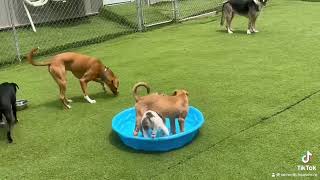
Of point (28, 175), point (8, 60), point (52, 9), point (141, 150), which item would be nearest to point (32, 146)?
point (28, 175)

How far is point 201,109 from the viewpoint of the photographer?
505 centimetres

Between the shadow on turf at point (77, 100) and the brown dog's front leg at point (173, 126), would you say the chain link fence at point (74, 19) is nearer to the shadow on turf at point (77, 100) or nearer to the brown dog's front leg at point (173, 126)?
the shadow on turf at point (77, 100)

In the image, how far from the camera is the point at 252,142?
411cm

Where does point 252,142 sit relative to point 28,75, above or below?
above

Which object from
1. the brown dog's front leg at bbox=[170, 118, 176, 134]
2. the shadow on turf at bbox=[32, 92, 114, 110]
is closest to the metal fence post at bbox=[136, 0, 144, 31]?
the shadow on turf at bbox=[32, 92, 114, 110]

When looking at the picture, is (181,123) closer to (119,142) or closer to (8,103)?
(119,142)

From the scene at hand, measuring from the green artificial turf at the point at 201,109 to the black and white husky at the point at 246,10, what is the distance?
388 mm

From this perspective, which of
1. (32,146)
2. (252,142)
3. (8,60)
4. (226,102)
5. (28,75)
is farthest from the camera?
(8,60)

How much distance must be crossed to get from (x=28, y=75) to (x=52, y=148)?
3144 mm

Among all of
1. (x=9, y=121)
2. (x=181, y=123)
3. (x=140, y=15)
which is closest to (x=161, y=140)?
(x=181, y=123)

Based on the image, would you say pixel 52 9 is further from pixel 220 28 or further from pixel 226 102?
pixel 226 102

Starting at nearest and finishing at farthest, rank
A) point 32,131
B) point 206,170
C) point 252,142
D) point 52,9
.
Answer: point 206,170, point 252,142, point 32,131, point 52,9

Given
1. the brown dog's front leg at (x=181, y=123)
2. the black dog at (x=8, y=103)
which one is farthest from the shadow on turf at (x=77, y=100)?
the brown dog's front leg at (x=181, y=123)

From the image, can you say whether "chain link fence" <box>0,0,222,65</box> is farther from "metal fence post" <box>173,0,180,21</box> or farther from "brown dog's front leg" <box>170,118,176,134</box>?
"brown dog's front leg" <box>170,118,176,134</box>
